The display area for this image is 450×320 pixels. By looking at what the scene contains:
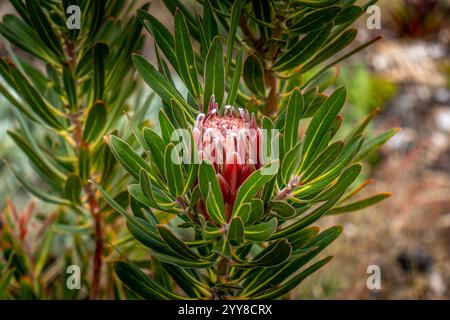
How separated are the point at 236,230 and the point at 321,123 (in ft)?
0.43

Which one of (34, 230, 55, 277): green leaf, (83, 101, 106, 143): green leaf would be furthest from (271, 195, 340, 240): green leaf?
(34, 230, 55, 277): green leaf

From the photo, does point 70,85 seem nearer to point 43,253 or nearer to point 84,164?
point 84,164

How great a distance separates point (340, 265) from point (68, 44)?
134 cm

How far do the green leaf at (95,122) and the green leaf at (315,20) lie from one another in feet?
0.80

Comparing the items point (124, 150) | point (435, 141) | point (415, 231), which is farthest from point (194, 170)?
point (435, 141)

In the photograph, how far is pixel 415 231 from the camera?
1.98 meters

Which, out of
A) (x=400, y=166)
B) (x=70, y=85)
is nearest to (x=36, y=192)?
(x=70, y=85)

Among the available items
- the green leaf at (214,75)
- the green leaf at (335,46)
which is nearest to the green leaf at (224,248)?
the green leaf at (214,75)

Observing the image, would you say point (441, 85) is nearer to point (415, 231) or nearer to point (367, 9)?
point (415, 231)

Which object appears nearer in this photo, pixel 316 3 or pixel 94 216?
pixel 316 3

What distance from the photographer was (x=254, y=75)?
646 mm

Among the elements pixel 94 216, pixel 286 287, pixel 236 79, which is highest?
pixel 236 79

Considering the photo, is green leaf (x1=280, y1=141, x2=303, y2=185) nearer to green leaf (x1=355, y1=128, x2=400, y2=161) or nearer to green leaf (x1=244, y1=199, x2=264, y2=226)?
green leaf (x1=244, y1=199, x2=264, y2=226)

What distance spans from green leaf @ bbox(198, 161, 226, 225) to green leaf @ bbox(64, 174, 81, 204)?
264 millimetres
